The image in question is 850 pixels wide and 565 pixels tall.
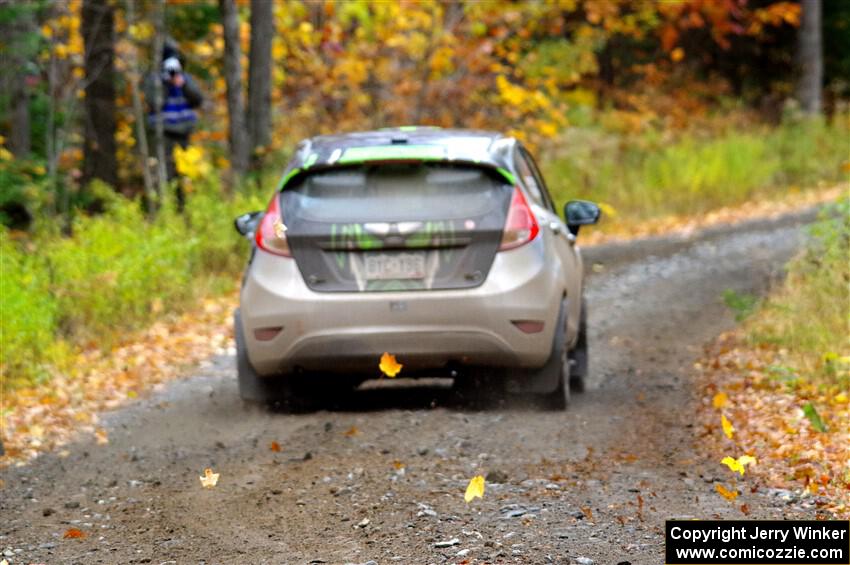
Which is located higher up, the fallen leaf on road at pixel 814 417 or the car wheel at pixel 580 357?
the fallen leaf on road at pixel 814 417

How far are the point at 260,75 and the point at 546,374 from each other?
11.5m

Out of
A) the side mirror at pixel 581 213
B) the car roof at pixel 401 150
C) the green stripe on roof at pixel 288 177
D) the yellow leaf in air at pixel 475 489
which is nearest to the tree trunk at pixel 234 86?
the side mirror at pixel 581 213

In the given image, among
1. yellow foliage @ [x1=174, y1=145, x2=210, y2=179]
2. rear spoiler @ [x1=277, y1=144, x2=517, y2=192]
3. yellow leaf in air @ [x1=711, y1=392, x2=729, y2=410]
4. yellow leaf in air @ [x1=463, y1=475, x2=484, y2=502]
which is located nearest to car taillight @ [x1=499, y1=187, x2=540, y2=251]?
rear spoiler @ [x1=277, y1=144, x2=517, y2=192]

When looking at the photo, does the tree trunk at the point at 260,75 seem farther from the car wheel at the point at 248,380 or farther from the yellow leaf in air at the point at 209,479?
→ the yellow leaf in air at the point at 209,479

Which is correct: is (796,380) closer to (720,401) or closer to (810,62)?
(720,401)

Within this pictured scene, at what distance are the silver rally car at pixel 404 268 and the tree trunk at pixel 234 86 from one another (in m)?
10.3

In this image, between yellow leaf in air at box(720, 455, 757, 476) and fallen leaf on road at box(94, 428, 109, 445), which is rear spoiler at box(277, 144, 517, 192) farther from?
yellow leaf in air at box(720, 455, 757, 476)

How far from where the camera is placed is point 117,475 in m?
7.59

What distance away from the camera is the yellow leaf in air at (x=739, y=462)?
6941 mm

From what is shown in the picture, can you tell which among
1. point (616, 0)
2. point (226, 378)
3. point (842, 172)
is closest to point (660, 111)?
point (616, 0)

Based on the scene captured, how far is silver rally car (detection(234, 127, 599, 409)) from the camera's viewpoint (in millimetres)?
8219

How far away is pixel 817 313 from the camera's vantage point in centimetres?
1070

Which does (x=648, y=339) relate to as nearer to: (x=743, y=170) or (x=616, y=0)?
(x=743, y=170)

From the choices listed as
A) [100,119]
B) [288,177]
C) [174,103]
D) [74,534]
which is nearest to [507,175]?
[288,177]
